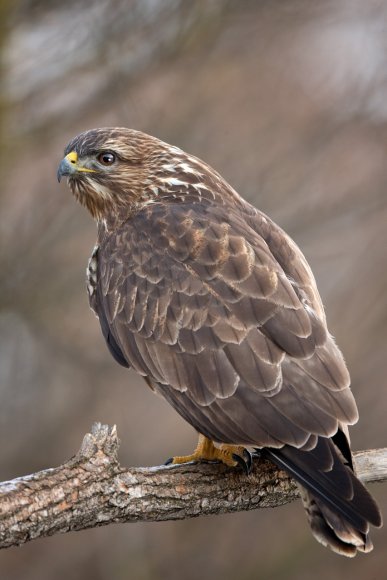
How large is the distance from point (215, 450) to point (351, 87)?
5794mm

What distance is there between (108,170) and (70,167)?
22 cm

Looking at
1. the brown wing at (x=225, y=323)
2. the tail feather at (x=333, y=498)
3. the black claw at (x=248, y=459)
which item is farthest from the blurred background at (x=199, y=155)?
the tail feather at (x=333, y=498)

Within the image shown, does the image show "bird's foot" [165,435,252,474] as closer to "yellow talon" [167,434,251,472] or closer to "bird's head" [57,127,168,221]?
"yellow talon" [167,434,251,472]

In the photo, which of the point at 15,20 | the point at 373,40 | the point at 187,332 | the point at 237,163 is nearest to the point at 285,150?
the point at 237,163

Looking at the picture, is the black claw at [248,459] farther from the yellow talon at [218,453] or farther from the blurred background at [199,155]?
the blurred background at [199,155]

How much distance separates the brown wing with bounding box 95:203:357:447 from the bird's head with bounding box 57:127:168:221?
27 cm

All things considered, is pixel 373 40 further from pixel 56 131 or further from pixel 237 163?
pixel 56 131

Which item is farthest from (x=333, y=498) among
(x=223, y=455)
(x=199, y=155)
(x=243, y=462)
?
(x=199, y=155)

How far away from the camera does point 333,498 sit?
4828mm

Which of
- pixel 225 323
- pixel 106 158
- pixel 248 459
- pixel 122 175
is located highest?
pixel 106 158

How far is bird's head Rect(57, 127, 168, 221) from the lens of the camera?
21.2 feet

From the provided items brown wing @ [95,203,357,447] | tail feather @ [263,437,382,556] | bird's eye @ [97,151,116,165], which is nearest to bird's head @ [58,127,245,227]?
bird's eye @ [97,151,116,165]

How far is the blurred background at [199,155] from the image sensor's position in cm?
948

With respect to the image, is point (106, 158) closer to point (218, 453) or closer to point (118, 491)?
point (218, 453)
